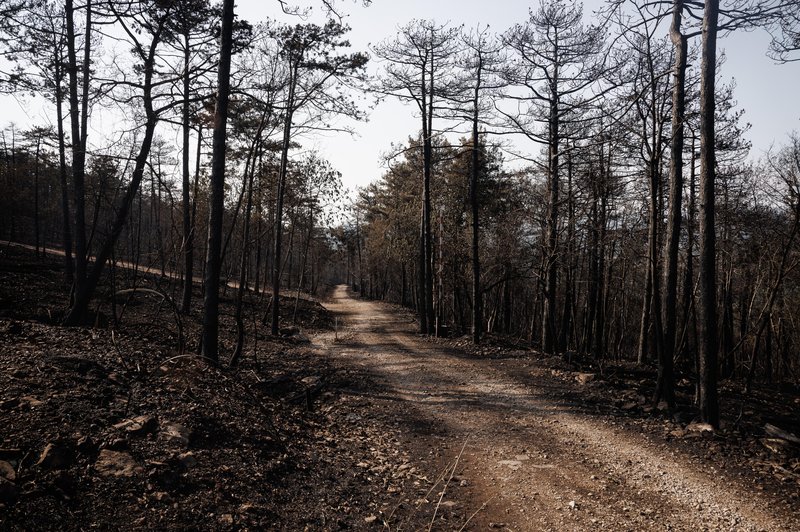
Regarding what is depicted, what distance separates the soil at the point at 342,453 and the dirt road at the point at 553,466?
0.10 ft

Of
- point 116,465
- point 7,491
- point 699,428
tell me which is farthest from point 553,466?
point 7,491

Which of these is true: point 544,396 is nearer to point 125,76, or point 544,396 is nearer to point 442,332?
point 442,332

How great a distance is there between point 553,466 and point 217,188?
7.74 metres

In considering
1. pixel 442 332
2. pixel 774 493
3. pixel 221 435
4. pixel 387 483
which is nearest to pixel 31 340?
pixel 221 435

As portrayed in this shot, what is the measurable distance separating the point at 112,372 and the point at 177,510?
3072mm

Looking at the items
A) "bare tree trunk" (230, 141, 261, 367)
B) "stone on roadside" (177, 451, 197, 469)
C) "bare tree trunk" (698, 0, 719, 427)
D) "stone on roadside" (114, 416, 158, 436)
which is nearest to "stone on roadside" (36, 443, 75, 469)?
"stone on roadside" (114, 416, 158, 436)

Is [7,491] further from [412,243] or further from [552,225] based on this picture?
[412,243]

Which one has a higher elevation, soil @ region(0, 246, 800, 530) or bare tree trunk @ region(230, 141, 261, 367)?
bare tree trunk @ region(230, 141, 261, 367)

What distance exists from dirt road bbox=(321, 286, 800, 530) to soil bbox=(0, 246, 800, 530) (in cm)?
3

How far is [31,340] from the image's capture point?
675cm

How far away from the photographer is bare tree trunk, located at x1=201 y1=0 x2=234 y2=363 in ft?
27.9

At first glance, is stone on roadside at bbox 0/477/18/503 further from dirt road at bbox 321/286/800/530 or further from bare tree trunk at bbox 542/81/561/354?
bare tree trunk at bbox 542/81/561/354

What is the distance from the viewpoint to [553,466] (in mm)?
5988

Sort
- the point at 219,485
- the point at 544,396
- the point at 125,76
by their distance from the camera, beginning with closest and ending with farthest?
the point at 219,485
the point at 544,396
the point at 125,76
